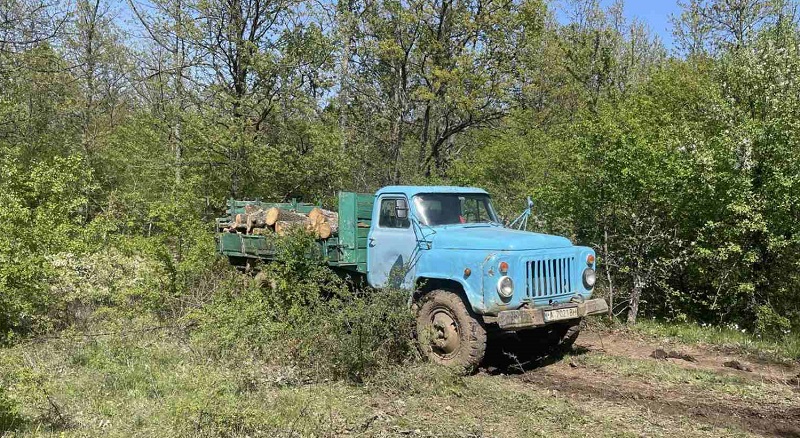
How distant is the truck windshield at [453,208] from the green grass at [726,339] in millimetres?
3611

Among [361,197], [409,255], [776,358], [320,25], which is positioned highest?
[320,25]

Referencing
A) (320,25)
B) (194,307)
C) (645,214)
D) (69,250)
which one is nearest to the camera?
(69,250)

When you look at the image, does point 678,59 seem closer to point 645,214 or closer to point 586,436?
point 645,214

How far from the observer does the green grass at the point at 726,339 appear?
308 inches

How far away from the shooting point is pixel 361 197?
8375mm

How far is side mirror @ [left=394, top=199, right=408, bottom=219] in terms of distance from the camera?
7.62m

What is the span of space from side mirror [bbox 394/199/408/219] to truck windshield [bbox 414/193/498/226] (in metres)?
0.16

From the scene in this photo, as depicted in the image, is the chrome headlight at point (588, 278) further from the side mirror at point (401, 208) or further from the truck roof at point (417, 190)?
the side mirror at point (401, 208)

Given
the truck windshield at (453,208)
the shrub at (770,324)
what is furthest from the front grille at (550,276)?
the shrub at (770,324)

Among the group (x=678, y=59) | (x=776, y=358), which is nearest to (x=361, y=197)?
(x=776, y=358)

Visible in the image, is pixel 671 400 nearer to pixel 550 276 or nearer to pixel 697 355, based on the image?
pixel 550 276

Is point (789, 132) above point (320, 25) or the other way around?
the other way around

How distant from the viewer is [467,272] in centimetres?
658

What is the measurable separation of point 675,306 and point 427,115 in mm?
11522
